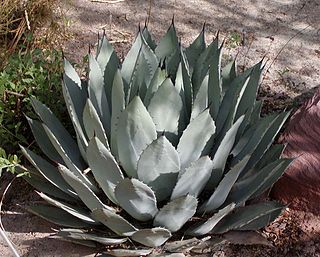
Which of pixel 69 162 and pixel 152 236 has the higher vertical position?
pixel 69 162

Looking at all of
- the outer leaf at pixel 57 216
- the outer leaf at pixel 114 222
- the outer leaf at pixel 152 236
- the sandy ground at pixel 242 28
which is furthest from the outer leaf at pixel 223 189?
the sandy ground at pixel 242 28

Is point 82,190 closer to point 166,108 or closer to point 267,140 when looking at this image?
point 166,108

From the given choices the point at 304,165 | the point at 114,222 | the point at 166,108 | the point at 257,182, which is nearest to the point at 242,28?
the point at 304,165

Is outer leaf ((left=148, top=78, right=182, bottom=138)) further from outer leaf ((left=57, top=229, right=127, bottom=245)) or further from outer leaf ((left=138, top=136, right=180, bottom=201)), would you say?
outer leaf ((left=57, top=229, right=127, bottom=245))

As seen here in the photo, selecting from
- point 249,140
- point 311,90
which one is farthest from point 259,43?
point 249,140

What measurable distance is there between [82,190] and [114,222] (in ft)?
0.66

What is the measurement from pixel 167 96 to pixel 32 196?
3.65 feet

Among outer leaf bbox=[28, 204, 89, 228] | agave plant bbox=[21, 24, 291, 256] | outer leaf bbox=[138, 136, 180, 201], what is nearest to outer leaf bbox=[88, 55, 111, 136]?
agave plant bbox=[21, 24, 291, 256]

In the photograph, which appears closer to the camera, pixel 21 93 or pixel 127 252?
pixel 127 252

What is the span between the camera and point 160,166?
269 centimetres

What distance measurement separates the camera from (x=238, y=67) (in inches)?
170

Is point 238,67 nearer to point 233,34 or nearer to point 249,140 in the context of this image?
point 233,34

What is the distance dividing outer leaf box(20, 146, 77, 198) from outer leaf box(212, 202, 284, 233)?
74 cm

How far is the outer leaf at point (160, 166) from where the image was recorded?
8.50 feet
